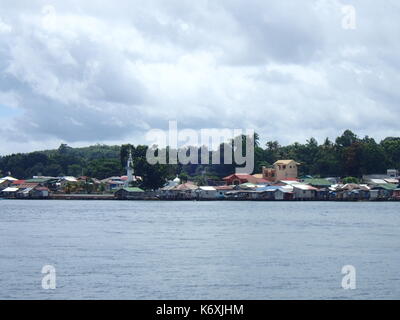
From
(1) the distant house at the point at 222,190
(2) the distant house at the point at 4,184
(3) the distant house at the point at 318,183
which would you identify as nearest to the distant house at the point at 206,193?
(1) the distant house at the point at 222,190

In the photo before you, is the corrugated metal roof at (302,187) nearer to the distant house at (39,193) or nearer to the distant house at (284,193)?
the distant house at (284,193)

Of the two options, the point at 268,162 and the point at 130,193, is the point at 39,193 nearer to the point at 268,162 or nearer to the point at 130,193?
the point at 130,193

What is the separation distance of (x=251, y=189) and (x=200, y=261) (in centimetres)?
8299

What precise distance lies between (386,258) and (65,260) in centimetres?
1308

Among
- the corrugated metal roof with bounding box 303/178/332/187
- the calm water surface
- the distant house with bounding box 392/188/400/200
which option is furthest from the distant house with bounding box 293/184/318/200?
the calm water surface

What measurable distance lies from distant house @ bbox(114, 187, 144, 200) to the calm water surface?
6196 centimetres

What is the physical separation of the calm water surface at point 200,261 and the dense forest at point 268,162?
63319 millimetres

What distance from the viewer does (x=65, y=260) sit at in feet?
106

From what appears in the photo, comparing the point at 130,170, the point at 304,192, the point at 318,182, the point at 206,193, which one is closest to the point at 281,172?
the point at 318,182

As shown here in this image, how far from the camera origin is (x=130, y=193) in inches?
4505

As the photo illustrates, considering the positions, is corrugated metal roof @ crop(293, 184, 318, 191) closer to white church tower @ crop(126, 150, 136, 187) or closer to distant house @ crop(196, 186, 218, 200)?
distant house @ crop(196, 186, 218, 200)

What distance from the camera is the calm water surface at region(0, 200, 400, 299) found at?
25.4 m

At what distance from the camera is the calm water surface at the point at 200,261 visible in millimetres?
25422
